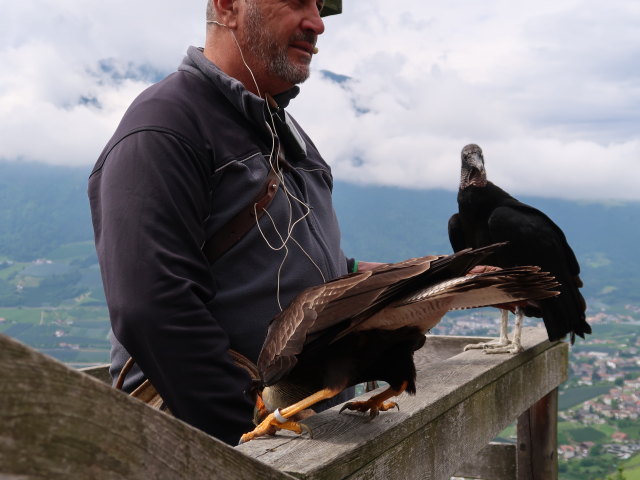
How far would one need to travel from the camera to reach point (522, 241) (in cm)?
436

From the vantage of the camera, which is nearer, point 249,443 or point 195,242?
point 249,443

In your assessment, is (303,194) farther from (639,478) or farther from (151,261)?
(639,478)

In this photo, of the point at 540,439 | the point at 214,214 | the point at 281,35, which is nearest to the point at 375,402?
the point at 214,214

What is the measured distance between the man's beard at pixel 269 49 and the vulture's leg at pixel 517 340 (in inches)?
66.7

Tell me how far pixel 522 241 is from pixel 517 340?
74 centimetres

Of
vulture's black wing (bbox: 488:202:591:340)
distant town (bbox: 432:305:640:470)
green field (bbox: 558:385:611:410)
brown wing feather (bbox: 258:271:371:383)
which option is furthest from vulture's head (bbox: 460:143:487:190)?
green field (bbox: 558:385:611:410)

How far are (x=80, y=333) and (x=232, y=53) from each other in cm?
8137

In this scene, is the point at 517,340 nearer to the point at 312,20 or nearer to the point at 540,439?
the point at 540,439

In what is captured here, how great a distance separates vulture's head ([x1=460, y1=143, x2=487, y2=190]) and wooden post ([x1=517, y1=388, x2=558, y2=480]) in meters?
1.46

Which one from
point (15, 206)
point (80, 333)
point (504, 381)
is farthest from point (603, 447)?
point (15, 206)

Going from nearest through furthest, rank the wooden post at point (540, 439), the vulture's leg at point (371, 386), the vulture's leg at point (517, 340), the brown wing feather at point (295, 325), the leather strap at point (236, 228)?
the brown wing feather at point (295, 325) < the leather strap at point (236, 228) < the vulture's leg at point (371, 386) < the vulture's leg at point (517, 340) < the wooden post at point (540, 439)

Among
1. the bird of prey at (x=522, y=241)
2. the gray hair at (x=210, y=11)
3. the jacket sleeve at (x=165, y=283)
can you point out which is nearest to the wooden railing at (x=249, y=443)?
the jacket sleeve at (x=165, y=283)

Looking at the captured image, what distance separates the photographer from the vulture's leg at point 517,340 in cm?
347

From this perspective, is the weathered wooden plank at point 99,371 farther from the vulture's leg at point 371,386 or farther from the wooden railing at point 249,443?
the vulture's leg at point 371,386
